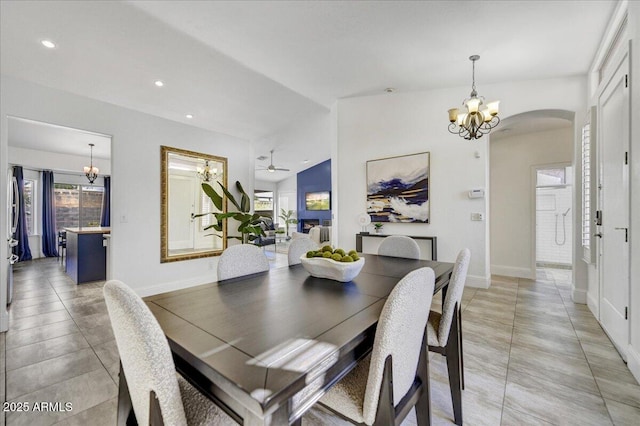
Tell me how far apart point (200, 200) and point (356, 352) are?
4.43 m

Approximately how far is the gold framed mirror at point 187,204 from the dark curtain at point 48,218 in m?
4.59

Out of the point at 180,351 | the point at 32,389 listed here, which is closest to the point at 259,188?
the point at 32,389

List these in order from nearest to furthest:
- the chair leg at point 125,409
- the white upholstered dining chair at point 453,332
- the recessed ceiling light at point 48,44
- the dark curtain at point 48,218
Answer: the chair leg at point 125,409 → the white upholstered dining chair at point 453,332 → the recessed ceiling light at point 48,44 → the dark curtain at point 48,218

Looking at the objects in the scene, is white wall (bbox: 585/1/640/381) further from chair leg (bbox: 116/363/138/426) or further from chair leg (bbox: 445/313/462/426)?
chair leg (bbox: 116/363/138/426)

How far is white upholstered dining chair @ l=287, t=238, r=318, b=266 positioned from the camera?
2.35 meters

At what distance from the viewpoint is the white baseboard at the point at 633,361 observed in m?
1.80

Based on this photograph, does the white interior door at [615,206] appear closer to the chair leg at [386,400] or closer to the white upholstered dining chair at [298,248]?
the chair leg at [386,400]

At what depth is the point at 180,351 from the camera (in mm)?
847

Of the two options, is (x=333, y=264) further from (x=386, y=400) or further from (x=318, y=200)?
(x=318, y=200)

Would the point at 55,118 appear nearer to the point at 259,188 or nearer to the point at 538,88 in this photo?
the point at 538,88

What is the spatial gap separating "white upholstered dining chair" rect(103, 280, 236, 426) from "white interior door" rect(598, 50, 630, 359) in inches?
116

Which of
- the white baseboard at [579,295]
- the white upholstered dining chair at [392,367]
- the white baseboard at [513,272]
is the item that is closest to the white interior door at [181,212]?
the white upholstered dining chair at [392,367]

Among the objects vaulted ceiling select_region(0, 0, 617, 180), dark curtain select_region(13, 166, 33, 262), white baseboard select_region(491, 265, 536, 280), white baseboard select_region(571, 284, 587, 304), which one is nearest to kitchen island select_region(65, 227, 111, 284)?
vaulted ceiling select_region(0, 0, 617, 180)

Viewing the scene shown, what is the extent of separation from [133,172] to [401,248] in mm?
3707
